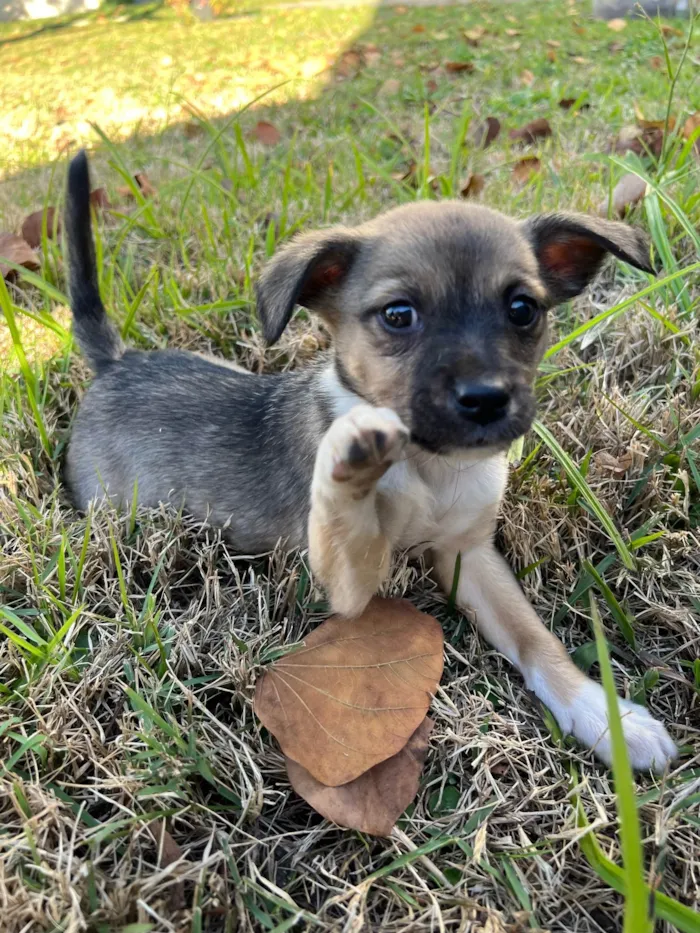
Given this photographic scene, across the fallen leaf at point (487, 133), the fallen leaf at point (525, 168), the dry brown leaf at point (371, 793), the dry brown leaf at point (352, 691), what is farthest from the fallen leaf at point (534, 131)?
the dry brown leaf at point (371, 793)

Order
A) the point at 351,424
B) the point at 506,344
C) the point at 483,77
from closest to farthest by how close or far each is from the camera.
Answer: the point at 351,424, the point at 506,344, the point at 483,77

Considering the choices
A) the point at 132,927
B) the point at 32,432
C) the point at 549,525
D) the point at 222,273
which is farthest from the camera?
the point at 222,273

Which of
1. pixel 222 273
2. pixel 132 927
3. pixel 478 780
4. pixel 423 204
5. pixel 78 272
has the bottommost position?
pixel 478 780

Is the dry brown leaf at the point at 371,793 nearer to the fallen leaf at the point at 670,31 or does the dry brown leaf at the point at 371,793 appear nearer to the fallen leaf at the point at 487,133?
the fallen leaf at the point at 487,133

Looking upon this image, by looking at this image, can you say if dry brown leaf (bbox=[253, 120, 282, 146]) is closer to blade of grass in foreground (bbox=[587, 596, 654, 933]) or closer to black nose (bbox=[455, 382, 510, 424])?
black nose (bbox=[455, 382, 510, 424])

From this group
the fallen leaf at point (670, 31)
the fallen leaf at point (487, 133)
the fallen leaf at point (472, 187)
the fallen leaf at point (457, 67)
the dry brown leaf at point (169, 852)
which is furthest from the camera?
the fallen leaf at point (670, 31)

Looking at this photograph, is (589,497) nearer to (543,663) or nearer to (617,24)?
(543,663)

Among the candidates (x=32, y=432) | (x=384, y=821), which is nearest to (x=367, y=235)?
(x=32, y=432)

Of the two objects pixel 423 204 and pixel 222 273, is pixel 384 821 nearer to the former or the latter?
pixel 423 204
